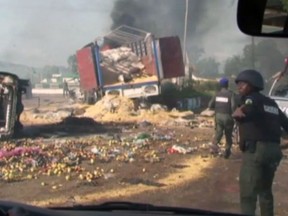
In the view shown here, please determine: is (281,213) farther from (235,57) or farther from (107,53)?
(235,57)

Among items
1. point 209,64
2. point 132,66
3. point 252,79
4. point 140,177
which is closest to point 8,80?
point 140,177

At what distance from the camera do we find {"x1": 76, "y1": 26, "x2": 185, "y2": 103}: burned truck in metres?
22.3

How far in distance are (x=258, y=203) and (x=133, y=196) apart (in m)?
2.69

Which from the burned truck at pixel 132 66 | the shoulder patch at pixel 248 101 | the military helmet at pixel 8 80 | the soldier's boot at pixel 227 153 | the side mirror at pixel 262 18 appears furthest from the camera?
the burned truck at pixel 132 66

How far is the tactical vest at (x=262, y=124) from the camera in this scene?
5.45 metres

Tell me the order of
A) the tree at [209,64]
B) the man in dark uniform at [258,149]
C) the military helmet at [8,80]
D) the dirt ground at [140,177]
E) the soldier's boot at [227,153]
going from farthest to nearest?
the tree at [209,64], the military helmet at [8,80], the soldier's boot at [227,153], the dirt ground at [140,177], the man in dark uniform at [258,149]

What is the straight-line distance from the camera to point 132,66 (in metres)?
22.8

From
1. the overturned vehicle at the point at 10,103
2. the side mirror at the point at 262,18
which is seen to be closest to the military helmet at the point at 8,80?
the overturned vehicle at the point at 10,103

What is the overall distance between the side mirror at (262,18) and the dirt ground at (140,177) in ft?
14.9

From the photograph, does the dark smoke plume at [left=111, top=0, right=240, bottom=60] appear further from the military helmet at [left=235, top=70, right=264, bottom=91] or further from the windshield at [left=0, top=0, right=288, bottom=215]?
the military helmet at [left=235, top=70, right=264, bottom=91]

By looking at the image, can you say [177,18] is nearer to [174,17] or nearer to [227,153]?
[174,17]

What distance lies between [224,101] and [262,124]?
575 centimetres

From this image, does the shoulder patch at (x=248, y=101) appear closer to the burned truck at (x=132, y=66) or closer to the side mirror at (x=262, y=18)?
the side mirror at (x=262, y=18)

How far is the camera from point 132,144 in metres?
13.6
